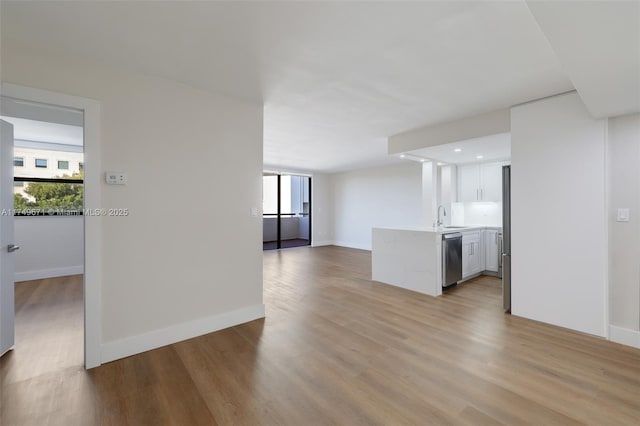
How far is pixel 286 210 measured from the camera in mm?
9812

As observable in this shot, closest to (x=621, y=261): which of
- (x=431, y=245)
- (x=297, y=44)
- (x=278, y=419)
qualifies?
(x=431, y=245)

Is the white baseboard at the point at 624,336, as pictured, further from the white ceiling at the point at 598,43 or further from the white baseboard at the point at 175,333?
the white baseboard at the point at 175,333

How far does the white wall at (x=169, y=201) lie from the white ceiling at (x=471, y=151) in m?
2.89

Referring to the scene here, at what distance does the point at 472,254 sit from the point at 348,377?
386 cm

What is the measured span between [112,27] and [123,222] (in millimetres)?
1487

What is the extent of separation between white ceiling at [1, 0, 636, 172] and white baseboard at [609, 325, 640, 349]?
7.93ft

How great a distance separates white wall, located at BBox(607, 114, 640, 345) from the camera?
8.26 feet

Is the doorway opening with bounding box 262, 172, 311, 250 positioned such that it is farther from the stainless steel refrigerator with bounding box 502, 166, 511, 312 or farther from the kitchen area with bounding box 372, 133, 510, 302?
the stainless steel refrigerator with bounding box 502, 166, 511, 312

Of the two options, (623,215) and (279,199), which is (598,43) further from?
A: (279,199)

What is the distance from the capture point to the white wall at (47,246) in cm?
468

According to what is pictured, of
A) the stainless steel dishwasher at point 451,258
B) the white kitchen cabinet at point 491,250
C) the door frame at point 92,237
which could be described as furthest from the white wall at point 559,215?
the door frame at point 92,237

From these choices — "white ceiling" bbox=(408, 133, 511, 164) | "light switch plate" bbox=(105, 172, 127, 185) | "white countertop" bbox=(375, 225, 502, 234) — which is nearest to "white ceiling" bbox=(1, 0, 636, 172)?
"white ceiling" bbox=(408, 133, 511, 164)

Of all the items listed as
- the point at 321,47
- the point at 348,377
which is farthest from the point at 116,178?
the point at 348,377

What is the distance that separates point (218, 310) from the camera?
2867 millimetres
